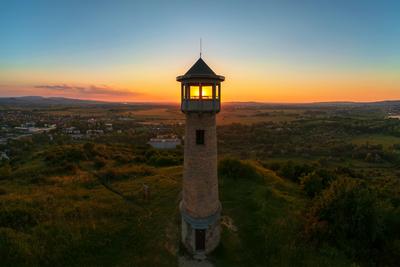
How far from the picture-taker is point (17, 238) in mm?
14047

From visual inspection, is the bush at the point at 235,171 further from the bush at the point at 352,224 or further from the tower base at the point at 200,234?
the tower base at the point at 200,234

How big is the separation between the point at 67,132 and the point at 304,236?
268 feet

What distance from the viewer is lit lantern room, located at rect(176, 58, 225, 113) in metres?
12.9

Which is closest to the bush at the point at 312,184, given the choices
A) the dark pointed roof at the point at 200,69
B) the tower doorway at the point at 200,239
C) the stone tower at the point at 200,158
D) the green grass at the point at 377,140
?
the stone tower at the point at 200,158

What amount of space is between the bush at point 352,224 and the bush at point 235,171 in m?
9.26

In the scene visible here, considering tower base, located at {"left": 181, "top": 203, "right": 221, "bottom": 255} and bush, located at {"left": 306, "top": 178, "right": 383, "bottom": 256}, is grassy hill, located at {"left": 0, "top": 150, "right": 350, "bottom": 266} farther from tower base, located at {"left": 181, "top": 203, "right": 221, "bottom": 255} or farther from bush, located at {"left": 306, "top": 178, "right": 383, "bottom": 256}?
bush, located at {"left": 306, "top": 178, "right": 383, "bottom": 256}

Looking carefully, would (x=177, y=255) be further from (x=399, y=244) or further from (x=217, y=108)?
(x=399, y=244)

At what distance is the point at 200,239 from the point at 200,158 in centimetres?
452

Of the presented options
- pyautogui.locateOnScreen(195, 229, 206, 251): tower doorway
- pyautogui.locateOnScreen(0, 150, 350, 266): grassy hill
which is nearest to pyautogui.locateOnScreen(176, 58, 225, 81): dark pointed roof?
pyautogui.locateOnScreen(195, 229, 206, 251): tower doorway

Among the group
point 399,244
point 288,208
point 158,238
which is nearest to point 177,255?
point 158,238

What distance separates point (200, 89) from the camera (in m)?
13.0

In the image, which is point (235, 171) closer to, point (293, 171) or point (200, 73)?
point (293, 171)

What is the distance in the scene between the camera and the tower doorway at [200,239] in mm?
14305

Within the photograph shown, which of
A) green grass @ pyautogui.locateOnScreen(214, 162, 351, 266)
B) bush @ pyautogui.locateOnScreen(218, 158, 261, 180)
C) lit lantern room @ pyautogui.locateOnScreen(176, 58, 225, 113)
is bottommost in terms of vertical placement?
green grass @ pyautogui.locateOnScreen(214, 162, 351, 266)
